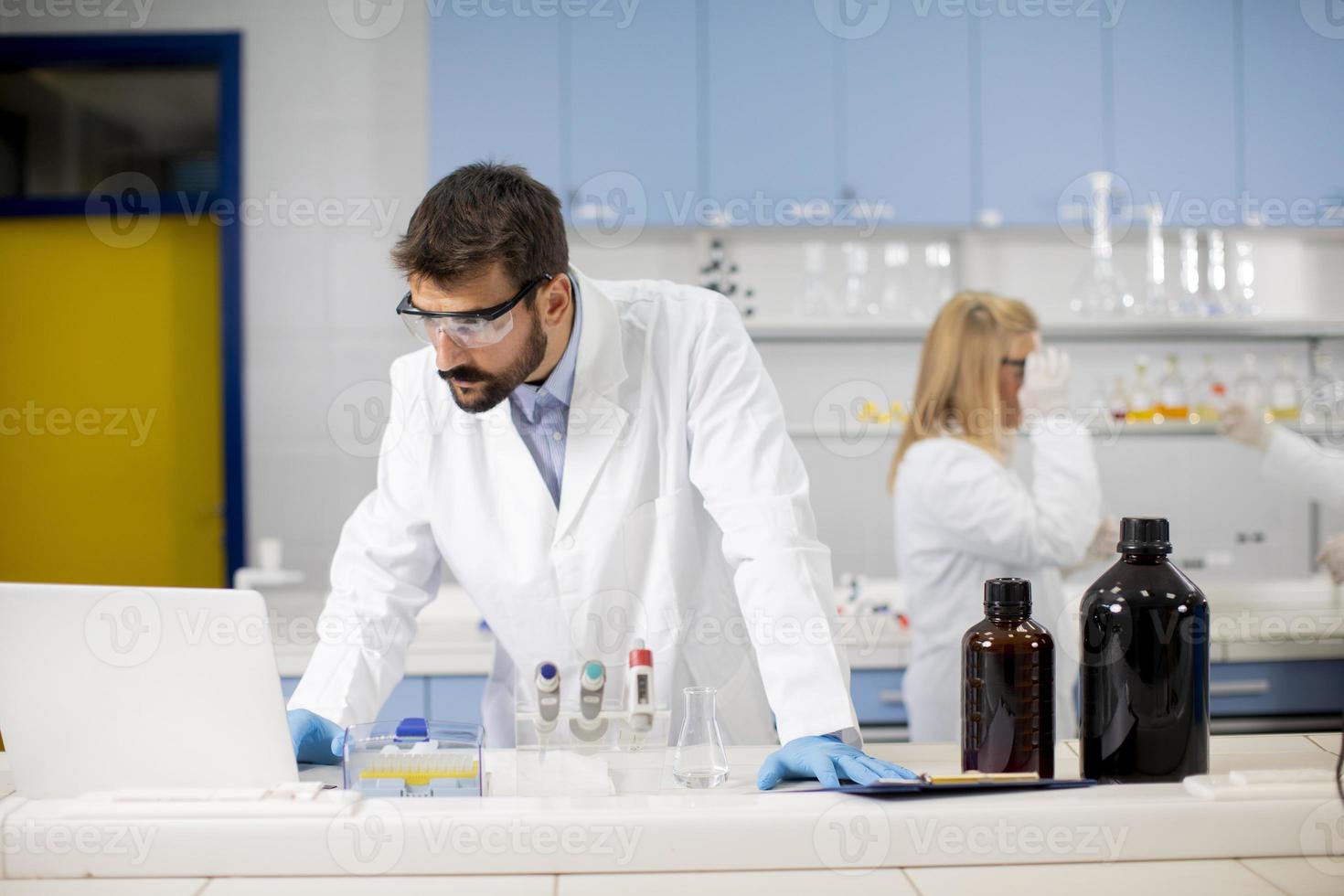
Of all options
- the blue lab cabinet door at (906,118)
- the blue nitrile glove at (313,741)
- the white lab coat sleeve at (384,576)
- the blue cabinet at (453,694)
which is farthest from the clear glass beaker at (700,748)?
the blue lab cabinet door at (906,118)

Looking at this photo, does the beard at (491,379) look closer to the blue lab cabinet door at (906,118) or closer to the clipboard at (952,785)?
the clipboard at (952,785)

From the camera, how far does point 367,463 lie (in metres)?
3.56

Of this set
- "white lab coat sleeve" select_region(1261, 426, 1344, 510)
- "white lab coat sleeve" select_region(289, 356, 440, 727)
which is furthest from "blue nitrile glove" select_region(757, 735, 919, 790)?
"white lab coat sleeve" select_region(1261, 426, 1344, 510)

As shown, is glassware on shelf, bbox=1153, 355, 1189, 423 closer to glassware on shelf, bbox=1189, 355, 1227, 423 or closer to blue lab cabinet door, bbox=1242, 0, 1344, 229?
glassware on shelf, bbox=1189, 355, 1227, 423

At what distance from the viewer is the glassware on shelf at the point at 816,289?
3.39 meters

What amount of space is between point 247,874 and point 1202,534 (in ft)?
10.7

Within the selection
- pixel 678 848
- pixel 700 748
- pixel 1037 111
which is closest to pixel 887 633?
pixel 1037 111

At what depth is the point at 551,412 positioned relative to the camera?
1.76 meters

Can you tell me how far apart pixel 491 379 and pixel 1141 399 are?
2532 mm

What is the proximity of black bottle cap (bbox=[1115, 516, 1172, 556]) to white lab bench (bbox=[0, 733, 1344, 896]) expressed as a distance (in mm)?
249

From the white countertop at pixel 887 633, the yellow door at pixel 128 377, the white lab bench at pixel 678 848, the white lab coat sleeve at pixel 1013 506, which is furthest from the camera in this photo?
the yellow door at pixel 128 377

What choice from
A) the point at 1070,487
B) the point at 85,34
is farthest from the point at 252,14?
the point at 1070,487

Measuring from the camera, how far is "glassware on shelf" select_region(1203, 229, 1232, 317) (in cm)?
342

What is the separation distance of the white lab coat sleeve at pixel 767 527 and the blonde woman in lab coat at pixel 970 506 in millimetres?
862
